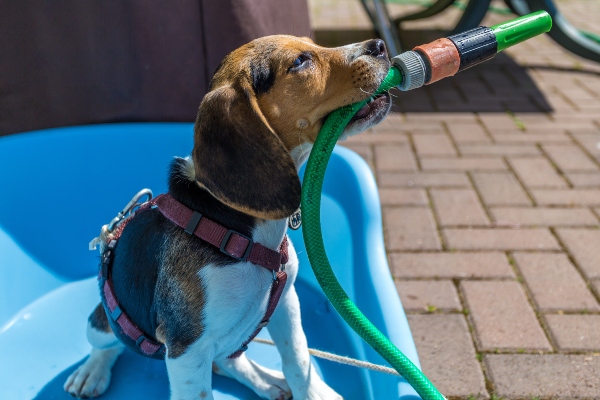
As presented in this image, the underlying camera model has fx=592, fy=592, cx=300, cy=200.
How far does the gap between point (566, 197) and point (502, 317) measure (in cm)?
136

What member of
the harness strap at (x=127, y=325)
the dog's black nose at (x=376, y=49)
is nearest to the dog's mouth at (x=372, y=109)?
the dog's black nose at (x=376, y=49)

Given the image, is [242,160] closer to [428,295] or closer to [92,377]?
[92,377]

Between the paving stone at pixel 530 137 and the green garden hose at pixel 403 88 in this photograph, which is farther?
the paving stone at pixel 530 137

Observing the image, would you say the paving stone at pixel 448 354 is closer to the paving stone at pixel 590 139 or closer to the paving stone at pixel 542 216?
the paving stone at pixel 542 216

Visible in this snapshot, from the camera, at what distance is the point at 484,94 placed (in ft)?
17.7

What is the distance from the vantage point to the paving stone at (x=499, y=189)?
3.64 metres

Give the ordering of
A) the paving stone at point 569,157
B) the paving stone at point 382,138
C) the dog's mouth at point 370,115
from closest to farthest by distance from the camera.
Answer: the dog's mouth at point 370,115 → the paving stone at point 569,157 → the paving stone at point 382,138

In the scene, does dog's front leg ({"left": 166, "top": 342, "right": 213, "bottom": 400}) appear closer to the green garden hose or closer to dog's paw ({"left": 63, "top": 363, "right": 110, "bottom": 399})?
the green garden hose

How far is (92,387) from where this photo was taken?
2.34m

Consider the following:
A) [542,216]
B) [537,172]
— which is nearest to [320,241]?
[542,216]

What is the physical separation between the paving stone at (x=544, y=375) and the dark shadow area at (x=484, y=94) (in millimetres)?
3044

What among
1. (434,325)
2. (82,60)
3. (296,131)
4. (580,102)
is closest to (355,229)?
(434,325)

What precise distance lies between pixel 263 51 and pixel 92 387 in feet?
4.84

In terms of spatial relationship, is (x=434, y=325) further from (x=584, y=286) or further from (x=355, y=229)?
(x=584, y=286)
